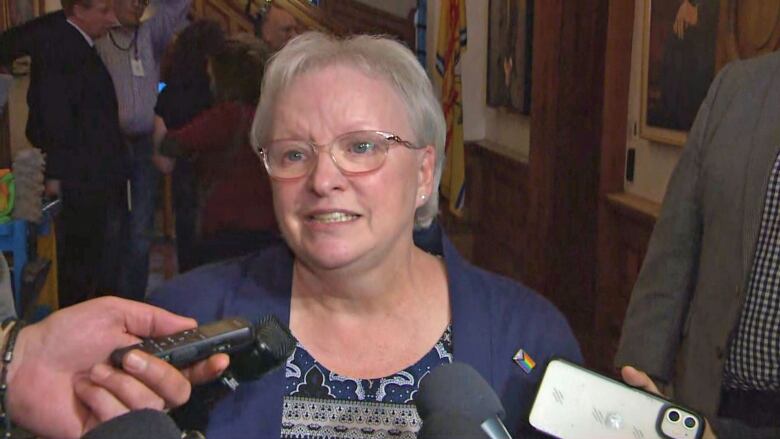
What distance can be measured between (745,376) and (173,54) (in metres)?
1.98

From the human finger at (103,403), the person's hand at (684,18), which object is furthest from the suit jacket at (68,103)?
the human finger at (103,403)

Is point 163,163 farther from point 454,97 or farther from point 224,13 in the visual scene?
point 454,97

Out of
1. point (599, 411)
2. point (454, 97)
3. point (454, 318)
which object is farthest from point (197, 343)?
point (454, 97)

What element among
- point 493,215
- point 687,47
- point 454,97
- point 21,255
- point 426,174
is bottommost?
point 493,215

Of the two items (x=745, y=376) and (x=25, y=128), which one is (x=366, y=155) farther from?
(x=25, y=128)

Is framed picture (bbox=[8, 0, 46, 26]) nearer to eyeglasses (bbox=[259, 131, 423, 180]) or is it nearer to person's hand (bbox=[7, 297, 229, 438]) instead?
eyeglasses (bbox=[259, 131, 423, 180])

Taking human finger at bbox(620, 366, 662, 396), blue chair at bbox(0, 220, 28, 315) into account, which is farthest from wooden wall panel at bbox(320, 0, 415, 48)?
human finger at bbox(620, 366, 662, 396)

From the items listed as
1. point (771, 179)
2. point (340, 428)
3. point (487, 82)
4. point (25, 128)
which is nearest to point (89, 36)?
point (25, 128)

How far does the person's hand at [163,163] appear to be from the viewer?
293cm

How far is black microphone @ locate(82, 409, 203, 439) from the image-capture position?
0.68 meters

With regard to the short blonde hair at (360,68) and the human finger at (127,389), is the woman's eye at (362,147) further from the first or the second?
the human finger at (127,389)

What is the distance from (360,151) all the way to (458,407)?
0.67 metres

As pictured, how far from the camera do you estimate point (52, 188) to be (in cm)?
283

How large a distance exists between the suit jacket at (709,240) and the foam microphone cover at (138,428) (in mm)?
1256
